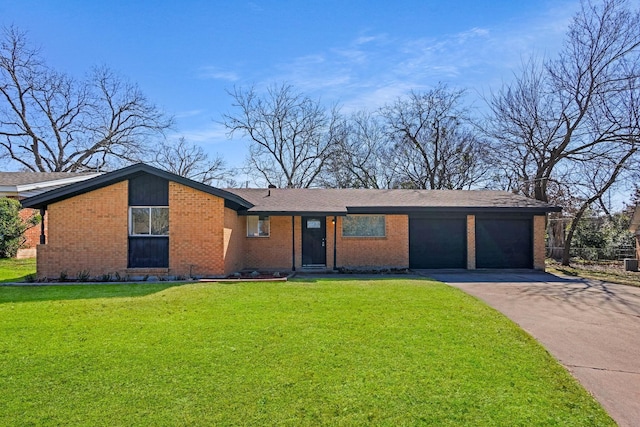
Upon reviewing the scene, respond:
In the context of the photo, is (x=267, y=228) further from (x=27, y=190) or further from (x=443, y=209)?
(x=27, y=190)

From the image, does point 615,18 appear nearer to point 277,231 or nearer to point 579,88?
point 579,88

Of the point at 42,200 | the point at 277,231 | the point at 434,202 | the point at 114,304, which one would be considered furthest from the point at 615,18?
the point at 42,200

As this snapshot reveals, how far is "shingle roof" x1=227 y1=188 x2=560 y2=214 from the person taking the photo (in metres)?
14.6

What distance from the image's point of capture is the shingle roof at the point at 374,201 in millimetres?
14636

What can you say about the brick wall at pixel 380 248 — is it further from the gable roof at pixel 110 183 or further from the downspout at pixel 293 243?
the gable roof at pixel 110 183

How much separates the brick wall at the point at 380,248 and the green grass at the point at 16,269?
9.68m

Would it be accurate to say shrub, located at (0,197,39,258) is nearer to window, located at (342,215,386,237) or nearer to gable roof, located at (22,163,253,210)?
gable roof, located at (22,163,253,210)

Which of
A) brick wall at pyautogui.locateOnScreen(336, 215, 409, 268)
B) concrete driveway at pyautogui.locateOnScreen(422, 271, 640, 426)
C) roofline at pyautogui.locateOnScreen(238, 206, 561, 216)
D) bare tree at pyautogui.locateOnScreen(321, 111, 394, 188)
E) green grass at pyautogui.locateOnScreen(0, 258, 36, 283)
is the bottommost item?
concrete driveway at pyautogui.locateOnScreen(422, 271, 640, 426)

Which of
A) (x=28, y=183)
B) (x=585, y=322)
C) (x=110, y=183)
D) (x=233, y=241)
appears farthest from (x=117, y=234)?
(x=585, y=322)

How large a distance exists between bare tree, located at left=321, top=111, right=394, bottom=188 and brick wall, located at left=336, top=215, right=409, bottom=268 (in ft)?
51.8

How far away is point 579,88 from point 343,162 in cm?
1635

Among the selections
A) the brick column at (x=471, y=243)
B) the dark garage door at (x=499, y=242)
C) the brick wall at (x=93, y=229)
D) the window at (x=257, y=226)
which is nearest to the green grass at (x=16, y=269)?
the brick wall at (x=93, y=229)

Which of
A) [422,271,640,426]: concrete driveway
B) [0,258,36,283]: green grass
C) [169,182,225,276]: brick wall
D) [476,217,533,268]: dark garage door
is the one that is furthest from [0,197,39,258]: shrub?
[476,217,533,268]: dark garage door

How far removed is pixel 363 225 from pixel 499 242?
17.4 feet
